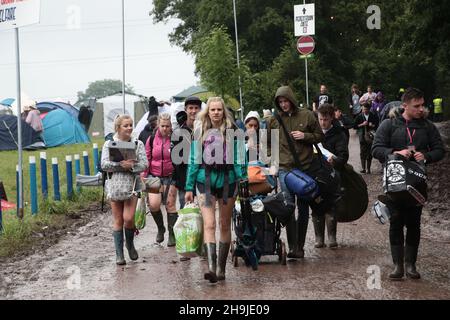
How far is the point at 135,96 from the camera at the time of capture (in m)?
44.2

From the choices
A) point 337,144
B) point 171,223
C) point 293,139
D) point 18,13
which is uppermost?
point 18,13

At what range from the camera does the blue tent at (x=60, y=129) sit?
35188 millimetres

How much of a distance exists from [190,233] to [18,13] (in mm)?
5375

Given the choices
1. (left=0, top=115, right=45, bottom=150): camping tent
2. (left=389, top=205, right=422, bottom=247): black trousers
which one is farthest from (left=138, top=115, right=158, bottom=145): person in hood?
(left=0, top=115, right=45, bottom=150): camping tent

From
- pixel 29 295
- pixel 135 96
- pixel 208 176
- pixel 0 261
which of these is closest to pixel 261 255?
pixel 208 176

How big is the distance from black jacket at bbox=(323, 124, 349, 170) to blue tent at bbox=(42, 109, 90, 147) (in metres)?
25.6

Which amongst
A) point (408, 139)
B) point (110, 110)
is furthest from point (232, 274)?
point (110, 110)

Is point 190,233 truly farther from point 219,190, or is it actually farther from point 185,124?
point 185,124

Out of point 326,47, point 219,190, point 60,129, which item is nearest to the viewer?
point 219,190

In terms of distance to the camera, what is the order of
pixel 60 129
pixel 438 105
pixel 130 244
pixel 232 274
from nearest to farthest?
pixel 232 274 < pixel 130 244 < pixel 60 129 < pixel 438 105

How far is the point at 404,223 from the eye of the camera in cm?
838

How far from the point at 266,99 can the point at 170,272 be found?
20.7 metres

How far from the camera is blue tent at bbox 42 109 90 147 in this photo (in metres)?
35.2

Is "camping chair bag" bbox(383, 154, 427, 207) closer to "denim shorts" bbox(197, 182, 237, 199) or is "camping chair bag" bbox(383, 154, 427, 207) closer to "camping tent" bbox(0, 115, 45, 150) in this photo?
"denim shorts" bbox(197, 182, 237, 199)
